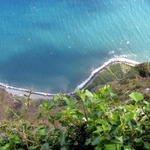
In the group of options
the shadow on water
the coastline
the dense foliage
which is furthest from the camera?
the shadow on water

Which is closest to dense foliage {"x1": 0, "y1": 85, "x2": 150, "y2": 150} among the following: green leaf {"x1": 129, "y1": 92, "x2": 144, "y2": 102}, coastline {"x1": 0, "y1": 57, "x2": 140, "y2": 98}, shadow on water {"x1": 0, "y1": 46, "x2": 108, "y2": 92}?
green leaf {"x1": 129, "y1": 92, "x2": 144, "y2": 102}

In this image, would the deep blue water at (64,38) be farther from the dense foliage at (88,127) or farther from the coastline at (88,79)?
the dense foliage at (88,127)

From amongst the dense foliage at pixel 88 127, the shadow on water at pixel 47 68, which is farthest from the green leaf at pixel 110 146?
the shadow on water at pixel 47 68

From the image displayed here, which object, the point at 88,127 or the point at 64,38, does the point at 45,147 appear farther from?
the point at 64,38

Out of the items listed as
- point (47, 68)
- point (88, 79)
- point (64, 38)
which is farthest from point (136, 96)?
point (64, 38)

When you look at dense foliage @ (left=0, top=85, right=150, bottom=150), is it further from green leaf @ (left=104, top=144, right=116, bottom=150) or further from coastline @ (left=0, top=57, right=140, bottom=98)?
coastline @ (left=0, top=57, right=140, bottom=98)

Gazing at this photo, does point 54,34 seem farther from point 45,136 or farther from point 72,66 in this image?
point 45,136
